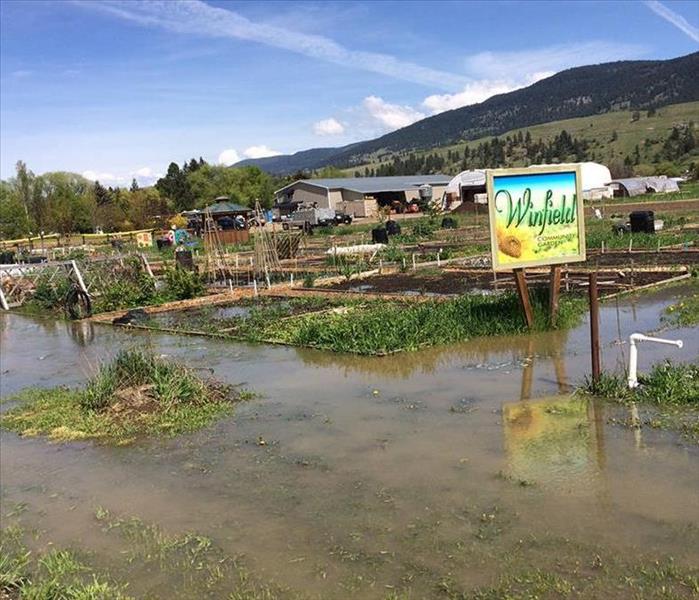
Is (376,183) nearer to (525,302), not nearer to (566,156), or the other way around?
(566,156)

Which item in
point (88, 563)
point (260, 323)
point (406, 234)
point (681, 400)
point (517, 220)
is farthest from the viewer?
point (406, 234)

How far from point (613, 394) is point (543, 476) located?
7.62 feet

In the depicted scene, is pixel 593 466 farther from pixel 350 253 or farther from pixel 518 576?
pixel 350 253

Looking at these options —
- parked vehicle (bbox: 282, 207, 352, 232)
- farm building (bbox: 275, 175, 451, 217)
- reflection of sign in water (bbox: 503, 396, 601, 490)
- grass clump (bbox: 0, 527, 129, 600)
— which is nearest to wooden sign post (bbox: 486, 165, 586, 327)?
reflection of sign in water (bbox: 503, 396, 601, 490)

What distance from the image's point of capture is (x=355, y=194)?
78.0 metres

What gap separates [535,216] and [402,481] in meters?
6.47

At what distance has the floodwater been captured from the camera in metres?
4.96

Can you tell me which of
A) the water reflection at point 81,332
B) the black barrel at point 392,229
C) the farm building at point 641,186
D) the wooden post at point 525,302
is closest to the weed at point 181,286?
the water reflection at point 81,332

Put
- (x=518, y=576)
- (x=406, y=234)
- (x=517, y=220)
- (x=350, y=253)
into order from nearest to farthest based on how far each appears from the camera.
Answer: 1. (x=518, y=576)
2. (x=517, y=220)
3. (x=350, y=253)
4. (x=406, y=234)

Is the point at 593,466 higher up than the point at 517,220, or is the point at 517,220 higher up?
the point at 517,220

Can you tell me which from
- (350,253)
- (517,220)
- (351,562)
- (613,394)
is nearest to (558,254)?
(517,220)

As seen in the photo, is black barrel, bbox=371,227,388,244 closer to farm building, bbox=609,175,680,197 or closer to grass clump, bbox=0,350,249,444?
grass clump, bbox=0,350,249,444

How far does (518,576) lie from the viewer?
461cm

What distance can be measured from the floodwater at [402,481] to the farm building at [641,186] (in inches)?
2316
